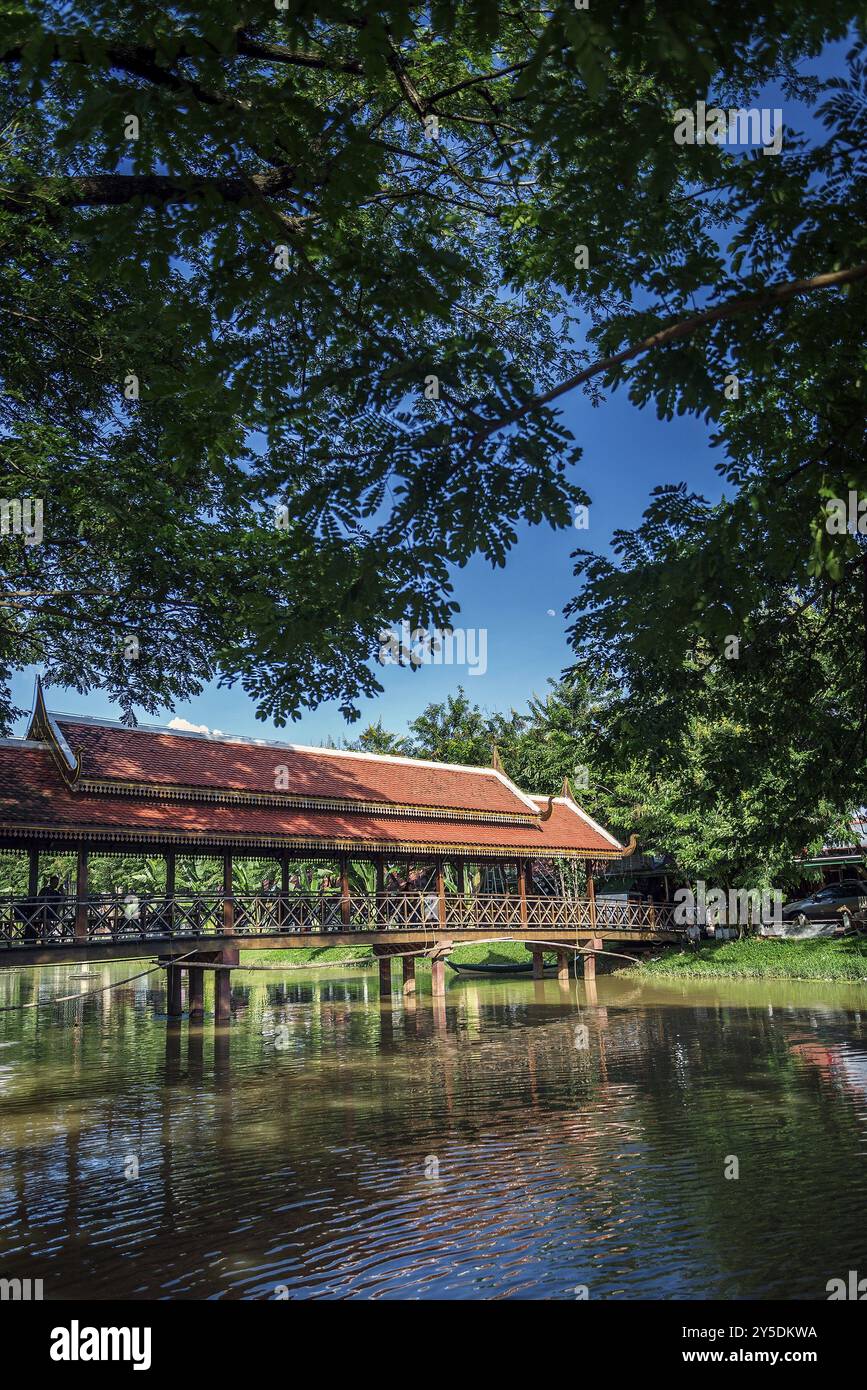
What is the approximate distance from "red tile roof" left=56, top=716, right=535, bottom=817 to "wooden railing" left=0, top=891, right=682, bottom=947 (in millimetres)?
2312

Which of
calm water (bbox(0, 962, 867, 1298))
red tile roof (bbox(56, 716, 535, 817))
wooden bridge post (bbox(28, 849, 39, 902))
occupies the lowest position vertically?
calm water (bbox(0, 962, 867, 1298))

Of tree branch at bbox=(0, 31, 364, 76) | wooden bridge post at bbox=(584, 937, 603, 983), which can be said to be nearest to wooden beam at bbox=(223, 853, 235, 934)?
wooden bridge post at bbox=(584, 937, 603, 983)

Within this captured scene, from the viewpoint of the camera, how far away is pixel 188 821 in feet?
59.3

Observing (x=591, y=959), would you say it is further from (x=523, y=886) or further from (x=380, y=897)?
(x=380, y=897)

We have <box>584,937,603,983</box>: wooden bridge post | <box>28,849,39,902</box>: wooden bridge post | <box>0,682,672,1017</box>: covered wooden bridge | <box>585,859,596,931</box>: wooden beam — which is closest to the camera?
<box>0,682,672,1017</box>: covered wooden bridge

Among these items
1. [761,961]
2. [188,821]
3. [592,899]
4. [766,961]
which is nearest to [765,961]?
[766,961]

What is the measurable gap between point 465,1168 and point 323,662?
16.0 feet

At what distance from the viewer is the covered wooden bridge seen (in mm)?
16281

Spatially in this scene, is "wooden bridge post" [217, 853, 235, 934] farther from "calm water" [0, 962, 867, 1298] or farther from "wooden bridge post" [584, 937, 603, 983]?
"wooden bridge post" [584, 937, 603, 983]

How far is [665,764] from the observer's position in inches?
329

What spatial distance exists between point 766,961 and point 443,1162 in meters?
19.9

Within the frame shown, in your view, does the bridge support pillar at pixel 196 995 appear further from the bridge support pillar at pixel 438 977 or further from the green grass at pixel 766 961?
the green grass at pixel 766 961

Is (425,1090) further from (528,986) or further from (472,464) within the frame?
(528,986)
